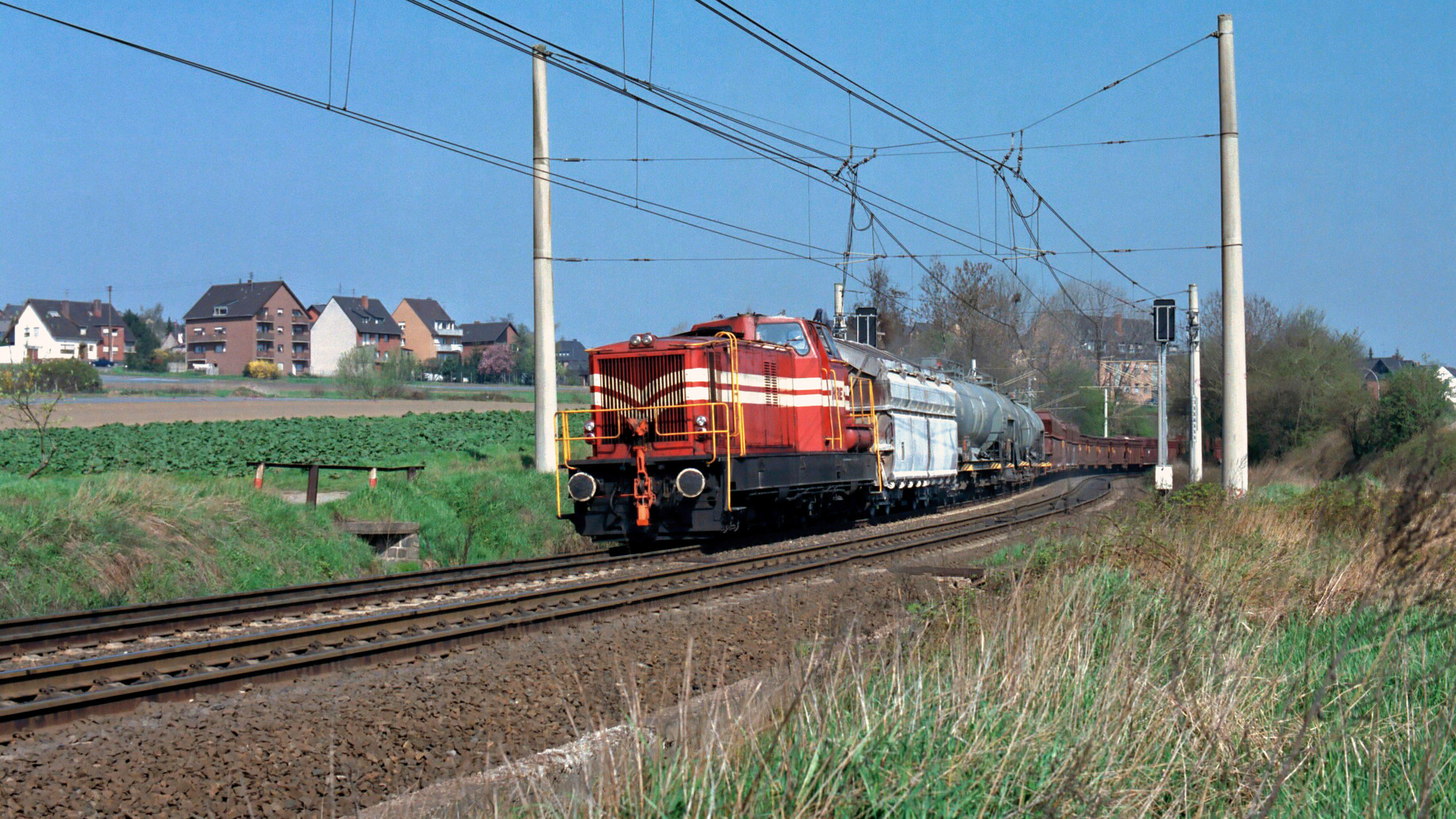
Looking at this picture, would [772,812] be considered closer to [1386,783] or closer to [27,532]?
[1386,783]

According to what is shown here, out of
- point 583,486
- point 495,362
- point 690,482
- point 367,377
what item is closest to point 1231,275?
point 690,482

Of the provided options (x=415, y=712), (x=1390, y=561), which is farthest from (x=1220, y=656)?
(x=415, y=712)

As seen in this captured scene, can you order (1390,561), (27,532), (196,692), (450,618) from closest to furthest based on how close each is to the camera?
(1390,561), (196,692), (450,618), (27,532)

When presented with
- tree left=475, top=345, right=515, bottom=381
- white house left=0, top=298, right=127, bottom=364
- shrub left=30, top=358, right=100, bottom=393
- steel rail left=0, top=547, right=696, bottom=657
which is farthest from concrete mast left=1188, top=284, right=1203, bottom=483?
white house left=0, top=298, right=127, bottom=364

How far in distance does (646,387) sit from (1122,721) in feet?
38.3

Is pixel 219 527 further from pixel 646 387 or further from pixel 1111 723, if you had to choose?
pixel 1111 723

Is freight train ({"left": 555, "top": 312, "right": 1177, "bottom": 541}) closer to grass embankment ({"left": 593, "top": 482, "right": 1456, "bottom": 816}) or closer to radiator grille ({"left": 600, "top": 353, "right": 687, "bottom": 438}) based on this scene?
radiator grille ({"left": 600, "top": 353, "right": 687, "bottom": 438})

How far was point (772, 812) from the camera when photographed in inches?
138

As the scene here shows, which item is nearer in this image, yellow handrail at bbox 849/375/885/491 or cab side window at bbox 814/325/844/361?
cab side window at bbox 814/325/844/361

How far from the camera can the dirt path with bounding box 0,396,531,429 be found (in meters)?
43.5

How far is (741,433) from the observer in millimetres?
14914

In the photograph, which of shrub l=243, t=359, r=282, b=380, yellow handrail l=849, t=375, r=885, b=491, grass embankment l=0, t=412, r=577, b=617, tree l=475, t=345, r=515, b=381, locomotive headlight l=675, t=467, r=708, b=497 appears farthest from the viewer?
tree l=475, t=345, r=515, b=381

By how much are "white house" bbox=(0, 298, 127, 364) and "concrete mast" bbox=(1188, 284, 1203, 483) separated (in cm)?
10288

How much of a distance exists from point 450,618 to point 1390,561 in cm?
753
